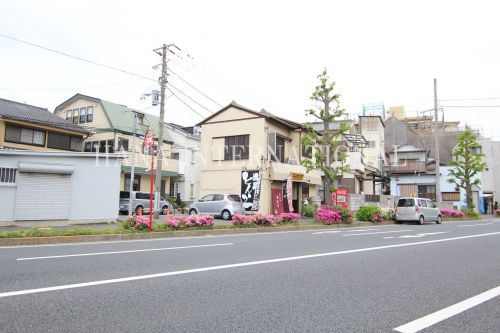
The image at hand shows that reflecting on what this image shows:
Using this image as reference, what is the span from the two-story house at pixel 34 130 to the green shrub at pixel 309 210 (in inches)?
695

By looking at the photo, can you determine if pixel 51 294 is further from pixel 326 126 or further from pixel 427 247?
pixel 326 126

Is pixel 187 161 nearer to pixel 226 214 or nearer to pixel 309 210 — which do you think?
pixel 309 210

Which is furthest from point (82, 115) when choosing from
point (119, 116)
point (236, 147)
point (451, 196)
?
point (451, 196)

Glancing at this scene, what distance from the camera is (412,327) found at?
12.5 ft

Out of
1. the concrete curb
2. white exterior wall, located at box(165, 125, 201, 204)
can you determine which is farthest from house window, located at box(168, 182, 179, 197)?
the concrete curb

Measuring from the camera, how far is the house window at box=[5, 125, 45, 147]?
83.9 feet

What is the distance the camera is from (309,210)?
27.5 meters

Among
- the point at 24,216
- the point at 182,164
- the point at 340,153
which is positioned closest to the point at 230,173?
the point at 340,153

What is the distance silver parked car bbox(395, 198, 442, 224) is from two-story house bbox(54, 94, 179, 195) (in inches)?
779

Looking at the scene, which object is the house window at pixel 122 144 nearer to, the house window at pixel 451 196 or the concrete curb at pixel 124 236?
the concrete curb at pixel 124 236

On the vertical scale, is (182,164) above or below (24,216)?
above

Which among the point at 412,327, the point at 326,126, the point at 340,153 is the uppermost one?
the point at 326,126

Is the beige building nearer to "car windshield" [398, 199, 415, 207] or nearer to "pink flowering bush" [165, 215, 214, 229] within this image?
"car windshield" [398, 199, 415, 207]

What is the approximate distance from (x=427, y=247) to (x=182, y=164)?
2834 cm
